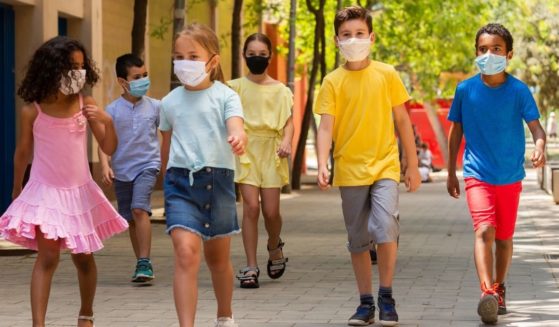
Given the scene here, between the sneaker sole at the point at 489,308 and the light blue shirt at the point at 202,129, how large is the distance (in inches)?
77.2

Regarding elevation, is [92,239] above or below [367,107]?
below

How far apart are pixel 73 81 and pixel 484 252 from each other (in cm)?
291

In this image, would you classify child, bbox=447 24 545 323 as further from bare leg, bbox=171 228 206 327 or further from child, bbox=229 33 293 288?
child, bbox=229 33 293 288

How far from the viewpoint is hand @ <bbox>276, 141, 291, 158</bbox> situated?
11444mm

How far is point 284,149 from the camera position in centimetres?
1148

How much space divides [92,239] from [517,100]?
2952 millimetres

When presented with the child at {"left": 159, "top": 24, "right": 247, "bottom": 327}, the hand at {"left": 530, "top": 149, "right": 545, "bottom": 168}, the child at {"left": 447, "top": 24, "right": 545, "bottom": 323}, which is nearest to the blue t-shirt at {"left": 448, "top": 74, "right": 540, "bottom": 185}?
the child at {"left": 447, "top": 24, "right": 545, "bottom": 323}

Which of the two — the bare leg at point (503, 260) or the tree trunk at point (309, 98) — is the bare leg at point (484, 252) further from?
the tree trunk at point (309, 98)

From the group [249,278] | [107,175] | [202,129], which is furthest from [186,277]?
[107,175]

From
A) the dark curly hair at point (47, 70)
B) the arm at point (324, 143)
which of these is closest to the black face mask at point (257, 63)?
the arm at point (324, 143)

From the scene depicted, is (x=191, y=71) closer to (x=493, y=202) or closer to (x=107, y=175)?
(x=493, y=202)

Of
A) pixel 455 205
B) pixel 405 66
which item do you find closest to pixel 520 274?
pixel 455 205

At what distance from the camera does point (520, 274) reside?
12617 millimetres

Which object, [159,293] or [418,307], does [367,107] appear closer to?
[418,307]
